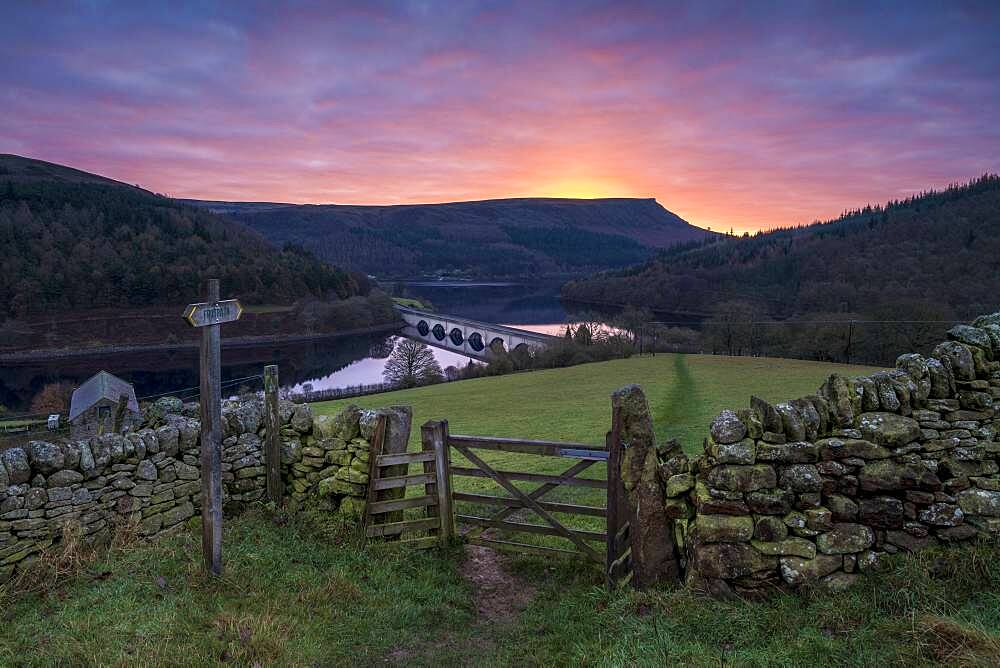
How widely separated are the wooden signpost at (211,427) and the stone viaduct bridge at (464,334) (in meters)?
74.6

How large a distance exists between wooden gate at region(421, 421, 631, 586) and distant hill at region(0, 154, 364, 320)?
122 metres

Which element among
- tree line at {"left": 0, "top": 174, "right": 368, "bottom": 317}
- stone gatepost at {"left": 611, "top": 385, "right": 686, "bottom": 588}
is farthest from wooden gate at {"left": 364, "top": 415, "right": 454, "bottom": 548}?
tree line at {"left": 0, "top": 174, "right": 368, "bottom": 317}

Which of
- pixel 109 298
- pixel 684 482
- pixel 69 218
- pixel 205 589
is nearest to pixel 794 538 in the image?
pixel 684 482

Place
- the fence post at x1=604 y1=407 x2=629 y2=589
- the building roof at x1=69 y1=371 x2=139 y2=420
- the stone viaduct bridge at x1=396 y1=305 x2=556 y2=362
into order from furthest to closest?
1. the stone viaduct bridge at x1=396 y1=305 x2=556 y2=362
2. the building roof at x1=69 y1=371 x2=139 y2=420
3. the fence post at x1=604 y1=407 x2=629 y2=589

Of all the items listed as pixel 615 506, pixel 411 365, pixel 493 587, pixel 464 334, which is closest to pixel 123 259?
pixel 464 334

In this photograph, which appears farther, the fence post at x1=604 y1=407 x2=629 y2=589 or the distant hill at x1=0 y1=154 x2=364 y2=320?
the distant hill at x1=0 y1=154 x2=364 y2=320

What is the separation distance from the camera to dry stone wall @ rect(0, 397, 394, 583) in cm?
635

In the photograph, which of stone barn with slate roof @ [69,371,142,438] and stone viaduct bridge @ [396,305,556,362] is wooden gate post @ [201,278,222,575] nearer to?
stone barn with slate roof @ [69,371,142,438]

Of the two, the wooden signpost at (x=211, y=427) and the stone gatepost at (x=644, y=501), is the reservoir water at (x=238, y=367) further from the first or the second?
the stone gatepost at (x=644, y=501)

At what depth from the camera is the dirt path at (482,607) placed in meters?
5.51

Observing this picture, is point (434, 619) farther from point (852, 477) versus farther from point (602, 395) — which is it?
point (602, 395)

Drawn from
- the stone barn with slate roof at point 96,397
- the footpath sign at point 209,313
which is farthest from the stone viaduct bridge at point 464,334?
the footpath sign at point 209,313

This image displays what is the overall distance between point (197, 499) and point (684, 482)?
6374mm

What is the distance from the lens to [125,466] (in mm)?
7227
